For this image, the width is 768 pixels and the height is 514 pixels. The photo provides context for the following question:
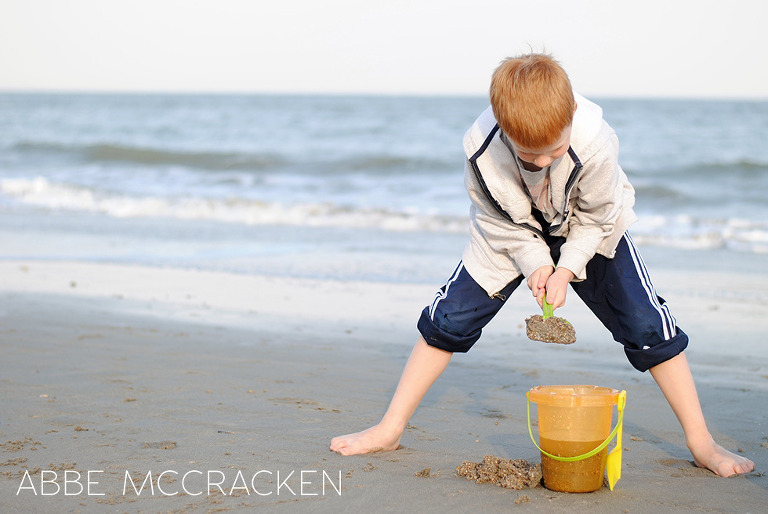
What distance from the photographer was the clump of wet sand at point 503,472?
8.71 feet

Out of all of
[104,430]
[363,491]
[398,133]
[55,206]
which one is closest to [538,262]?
[363,491]

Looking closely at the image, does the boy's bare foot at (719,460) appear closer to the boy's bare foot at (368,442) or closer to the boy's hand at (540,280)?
the boy's hand at (540,280)

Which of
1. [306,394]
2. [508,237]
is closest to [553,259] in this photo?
[508,237]

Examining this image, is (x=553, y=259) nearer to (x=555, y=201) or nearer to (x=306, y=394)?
(x=555, y=201)

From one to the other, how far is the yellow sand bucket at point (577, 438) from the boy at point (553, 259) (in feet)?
1.07

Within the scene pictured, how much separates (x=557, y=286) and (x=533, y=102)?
649 millimetres

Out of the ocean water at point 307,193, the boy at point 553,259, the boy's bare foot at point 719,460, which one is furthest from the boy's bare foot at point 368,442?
the ocean water at point 307,193

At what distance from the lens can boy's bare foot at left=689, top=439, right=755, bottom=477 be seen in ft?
9.31

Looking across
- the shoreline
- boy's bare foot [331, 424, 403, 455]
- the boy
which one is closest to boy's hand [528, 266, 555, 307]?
the boy

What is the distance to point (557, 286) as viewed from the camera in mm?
2662

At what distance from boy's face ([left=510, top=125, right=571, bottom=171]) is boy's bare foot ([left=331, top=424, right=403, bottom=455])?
1.17m

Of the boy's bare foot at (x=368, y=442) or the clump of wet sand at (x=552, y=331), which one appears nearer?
the clump of wet sand at (x=552, y=331)

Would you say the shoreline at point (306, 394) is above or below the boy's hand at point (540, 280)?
below

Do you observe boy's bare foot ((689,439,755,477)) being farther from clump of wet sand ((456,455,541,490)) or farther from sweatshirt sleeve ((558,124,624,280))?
sweatshirt sleeve ((558,124,624,280))
